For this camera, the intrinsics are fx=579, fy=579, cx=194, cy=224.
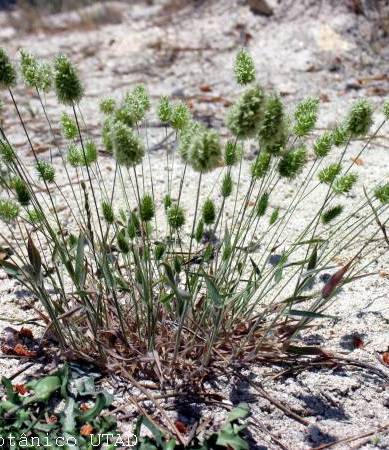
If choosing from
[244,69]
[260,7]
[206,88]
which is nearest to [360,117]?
[244,69]

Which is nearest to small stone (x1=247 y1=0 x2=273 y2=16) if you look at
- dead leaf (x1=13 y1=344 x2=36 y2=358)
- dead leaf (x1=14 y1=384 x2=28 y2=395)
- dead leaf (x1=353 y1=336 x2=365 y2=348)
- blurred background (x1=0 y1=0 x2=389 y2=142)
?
blurred background (x1=0 y1=0 x2=389 y2=142)

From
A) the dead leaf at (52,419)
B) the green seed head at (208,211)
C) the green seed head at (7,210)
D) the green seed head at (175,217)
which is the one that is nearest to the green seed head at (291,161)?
the green seed head at (208,211)

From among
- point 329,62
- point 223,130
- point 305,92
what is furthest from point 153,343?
point 329,62

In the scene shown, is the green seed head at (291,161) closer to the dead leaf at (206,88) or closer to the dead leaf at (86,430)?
the dead leaf at (86,430)

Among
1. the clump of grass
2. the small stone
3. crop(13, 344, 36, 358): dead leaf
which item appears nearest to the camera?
the clump of grass

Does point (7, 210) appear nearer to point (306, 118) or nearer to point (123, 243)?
point (123, 243)

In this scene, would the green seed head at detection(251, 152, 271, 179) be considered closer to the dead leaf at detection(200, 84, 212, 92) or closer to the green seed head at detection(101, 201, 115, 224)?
the green seed head at detection(101, 201, 115, 224)
